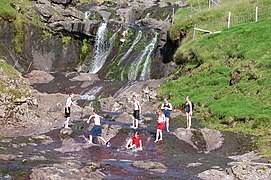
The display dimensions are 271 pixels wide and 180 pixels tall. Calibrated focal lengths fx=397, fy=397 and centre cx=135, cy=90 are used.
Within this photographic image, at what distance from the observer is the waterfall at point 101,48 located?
6038 cm

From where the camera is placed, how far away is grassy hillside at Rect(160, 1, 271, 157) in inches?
1161

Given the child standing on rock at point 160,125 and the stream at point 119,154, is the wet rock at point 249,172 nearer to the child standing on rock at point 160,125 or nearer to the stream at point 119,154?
the stream at point 119,154

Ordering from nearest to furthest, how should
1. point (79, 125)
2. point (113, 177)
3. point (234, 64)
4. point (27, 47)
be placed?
1. point (113, 177)
2. point (79, 125)
3. point (234, 64)
4. point (27, 47)

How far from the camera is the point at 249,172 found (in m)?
17.7

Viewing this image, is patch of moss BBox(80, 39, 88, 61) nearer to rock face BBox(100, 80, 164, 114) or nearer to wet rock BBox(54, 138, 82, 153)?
rock face BBox(100, 80, 164, 114)

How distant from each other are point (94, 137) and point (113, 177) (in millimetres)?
8803

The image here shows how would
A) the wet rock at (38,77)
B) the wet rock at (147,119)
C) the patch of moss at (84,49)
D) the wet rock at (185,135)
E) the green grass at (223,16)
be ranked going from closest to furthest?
the wet rock at (185,135), the wet rock at (147,119), the green grass at (223,16), the wet rock at (38,77), the patch of moss at (84,49)

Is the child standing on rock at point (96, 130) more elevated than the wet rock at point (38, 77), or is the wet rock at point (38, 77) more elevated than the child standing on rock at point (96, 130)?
the wet rock at point (38, 77)

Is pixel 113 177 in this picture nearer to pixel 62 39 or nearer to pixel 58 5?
pixel 62 39

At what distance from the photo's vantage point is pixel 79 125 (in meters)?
29.0

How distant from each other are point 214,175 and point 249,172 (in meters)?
1.54

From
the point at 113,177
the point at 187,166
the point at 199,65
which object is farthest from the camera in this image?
the point at 199,65

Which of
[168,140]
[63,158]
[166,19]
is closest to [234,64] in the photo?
[168,140]

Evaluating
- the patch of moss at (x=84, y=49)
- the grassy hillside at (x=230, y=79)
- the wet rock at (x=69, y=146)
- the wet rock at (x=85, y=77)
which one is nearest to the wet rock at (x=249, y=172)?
the grassy hillside at (x=230, y=79)
